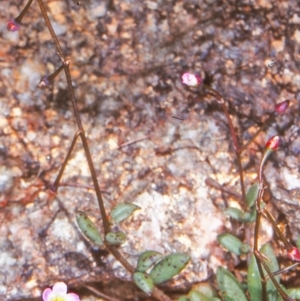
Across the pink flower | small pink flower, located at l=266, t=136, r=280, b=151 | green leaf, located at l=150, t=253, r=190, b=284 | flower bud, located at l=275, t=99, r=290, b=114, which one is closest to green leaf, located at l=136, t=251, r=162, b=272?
green leaf, located at l=150, t=253, r=190, b=284

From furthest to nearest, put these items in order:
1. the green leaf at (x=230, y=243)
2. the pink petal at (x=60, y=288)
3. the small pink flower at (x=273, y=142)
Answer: the green leaf at (x=230, y=243) < the pink petal at (x=60, y=288) < the small pink flower at (x=273, y=142)

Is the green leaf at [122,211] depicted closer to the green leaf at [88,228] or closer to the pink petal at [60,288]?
the green leaf at [88,228]

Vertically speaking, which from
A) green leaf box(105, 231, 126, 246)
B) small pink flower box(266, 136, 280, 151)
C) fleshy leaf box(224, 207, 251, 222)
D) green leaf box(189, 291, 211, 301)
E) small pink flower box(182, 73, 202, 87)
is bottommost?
green leaf box(189, 291, 211, 301)

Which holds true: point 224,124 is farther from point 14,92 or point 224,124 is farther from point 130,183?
point 14,92

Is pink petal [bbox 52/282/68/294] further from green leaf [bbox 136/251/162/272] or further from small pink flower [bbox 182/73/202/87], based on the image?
small pink flower [bbox 182/73/202/87]

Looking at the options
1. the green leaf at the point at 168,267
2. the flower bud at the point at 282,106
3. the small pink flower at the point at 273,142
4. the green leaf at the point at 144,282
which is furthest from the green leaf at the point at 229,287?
the flower bud at the point at 282,106

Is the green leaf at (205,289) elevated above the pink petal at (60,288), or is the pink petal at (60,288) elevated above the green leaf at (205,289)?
the pink petal at (60,288)
